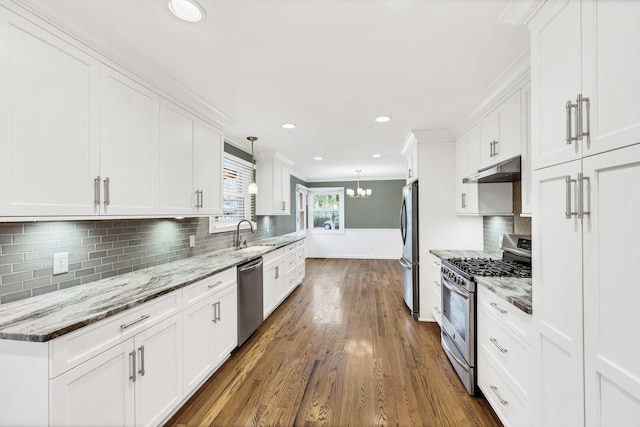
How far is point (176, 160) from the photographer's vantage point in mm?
2293

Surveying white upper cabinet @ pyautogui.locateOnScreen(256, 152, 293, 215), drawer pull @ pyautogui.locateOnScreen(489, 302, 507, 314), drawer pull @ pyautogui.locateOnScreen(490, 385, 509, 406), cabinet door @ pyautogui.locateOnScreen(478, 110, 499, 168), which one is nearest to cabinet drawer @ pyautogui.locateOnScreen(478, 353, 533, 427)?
drawer pull @ pyautogui.locateOnScreen(490, 385, 509, 406)

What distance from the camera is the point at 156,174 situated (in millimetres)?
2049

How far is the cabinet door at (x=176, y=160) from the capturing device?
2135 millimetres

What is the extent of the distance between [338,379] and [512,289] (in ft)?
4.92

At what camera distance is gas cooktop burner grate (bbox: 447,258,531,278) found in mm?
2053

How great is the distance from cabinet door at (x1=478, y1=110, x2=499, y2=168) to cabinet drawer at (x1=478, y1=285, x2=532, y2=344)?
4.19 feet

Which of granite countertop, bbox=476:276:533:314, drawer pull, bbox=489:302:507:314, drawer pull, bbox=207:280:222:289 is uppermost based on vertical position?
granite countertop, bbox=476:276:533:314

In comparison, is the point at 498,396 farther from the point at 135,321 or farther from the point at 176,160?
the point at 176,160

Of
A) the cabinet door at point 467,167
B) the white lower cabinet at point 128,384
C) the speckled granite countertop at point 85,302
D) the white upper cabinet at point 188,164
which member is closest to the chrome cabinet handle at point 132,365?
the white lower cabinet at point 128,384

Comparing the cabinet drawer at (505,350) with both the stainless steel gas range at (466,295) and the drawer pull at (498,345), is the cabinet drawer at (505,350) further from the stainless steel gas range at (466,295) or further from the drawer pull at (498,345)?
the stainless steel gas range at (466,295)

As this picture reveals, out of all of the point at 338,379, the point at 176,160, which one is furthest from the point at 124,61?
the point at 338,379

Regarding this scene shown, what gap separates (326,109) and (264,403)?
2.61 m

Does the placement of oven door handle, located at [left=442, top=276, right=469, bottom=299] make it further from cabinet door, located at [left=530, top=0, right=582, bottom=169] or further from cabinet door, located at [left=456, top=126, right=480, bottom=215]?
cabinet door, located at [left=530, top=0, right=582, bottom=169]

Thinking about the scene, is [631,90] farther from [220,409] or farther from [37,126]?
[220,409]
